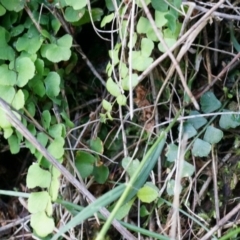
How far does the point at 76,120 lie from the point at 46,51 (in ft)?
0.57

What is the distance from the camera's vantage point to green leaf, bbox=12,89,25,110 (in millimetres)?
815

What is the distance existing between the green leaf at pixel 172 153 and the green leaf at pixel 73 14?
0.29 meters

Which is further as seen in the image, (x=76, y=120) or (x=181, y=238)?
(x=76, y=120)

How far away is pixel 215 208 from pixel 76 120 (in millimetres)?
331

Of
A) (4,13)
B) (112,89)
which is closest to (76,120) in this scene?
(112,89)

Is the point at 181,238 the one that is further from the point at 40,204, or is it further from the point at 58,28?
the point at 58,28

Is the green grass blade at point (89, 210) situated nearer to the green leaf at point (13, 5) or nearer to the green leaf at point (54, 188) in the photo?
the green leaf at point (54, 188)

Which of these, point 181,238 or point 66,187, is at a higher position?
point 66,187

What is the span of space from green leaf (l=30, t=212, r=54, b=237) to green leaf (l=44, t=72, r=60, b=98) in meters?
0.22

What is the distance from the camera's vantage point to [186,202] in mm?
855

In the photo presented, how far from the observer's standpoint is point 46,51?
0.84 m

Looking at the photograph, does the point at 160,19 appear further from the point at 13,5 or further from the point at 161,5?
the point at 13,5

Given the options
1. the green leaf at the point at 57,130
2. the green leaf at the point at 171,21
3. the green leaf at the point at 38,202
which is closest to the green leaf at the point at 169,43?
the green leaf at the point at 171,21

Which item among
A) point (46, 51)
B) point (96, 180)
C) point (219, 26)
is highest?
point (46, 51)
